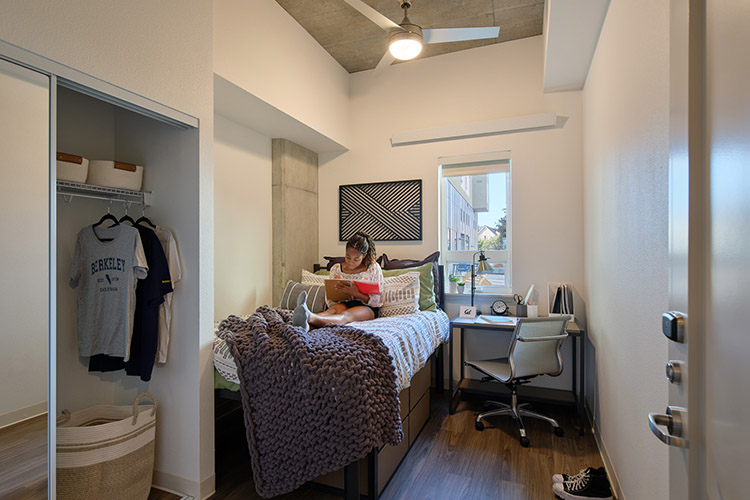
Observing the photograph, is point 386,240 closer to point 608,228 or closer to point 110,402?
point 608,228

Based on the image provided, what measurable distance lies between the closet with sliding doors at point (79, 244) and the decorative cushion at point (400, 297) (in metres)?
1.48

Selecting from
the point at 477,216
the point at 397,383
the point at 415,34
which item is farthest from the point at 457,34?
the point at 397,383

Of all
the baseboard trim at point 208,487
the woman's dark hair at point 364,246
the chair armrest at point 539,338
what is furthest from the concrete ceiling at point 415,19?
the baseboard trim at point 208,487

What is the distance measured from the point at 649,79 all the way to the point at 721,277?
3.24ft

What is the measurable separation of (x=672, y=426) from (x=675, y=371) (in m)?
0.12

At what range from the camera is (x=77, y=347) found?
2.07 meters

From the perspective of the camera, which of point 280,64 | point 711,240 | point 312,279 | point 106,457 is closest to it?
point 711,240

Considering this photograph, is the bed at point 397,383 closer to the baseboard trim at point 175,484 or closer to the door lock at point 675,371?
the baseboard trim at point 175,484

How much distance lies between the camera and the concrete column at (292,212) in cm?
356

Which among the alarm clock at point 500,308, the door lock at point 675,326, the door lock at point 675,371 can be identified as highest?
the door lock at point 675,326

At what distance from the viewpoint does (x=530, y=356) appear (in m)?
2.62

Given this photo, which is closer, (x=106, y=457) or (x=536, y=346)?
(x=106, y=457)

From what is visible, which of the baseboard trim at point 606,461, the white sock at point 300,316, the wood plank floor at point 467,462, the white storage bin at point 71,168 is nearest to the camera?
the white storage bin at point 71,168

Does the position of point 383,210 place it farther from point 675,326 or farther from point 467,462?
point 675,326
